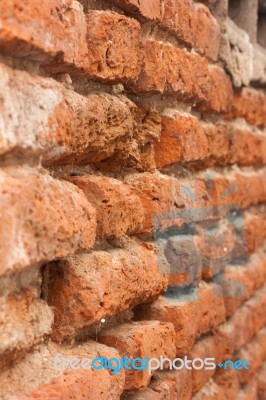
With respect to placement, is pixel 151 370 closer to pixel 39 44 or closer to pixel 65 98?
pixel 65 98

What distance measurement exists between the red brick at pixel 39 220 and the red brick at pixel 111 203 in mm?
56

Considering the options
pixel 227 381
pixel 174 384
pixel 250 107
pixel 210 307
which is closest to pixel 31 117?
pixel 174 384

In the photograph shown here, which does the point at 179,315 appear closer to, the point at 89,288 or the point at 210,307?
the point at 210,307

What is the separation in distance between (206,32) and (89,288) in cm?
85

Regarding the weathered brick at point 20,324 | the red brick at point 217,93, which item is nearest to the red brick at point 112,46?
the weathered brick at point 20,324

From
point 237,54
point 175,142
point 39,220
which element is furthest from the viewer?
point 237,54

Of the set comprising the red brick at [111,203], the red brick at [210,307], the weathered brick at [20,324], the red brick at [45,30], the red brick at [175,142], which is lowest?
the red brick at [210,307]

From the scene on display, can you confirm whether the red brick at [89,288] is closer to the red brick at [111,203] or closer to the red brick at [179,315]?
the red brick at [111,203]

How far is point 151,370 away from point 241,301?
0.73 meters

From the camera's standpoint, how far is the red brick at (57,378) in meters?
0.90

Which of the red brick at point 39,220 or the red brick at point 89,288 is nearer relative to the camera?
the red brick at point 39,220

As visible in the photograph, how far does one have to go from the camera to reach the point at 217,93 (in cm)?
175

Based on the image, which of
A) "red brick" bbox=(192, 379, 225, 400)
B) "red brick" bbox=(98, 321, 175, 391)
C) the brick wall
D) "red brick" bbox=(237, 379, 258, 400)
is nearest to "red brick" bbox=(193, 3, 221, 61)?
the brick wall

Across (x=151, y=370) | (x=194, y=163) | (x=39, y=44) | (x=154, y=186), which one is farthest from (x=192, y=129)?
(x=39, y=44)
